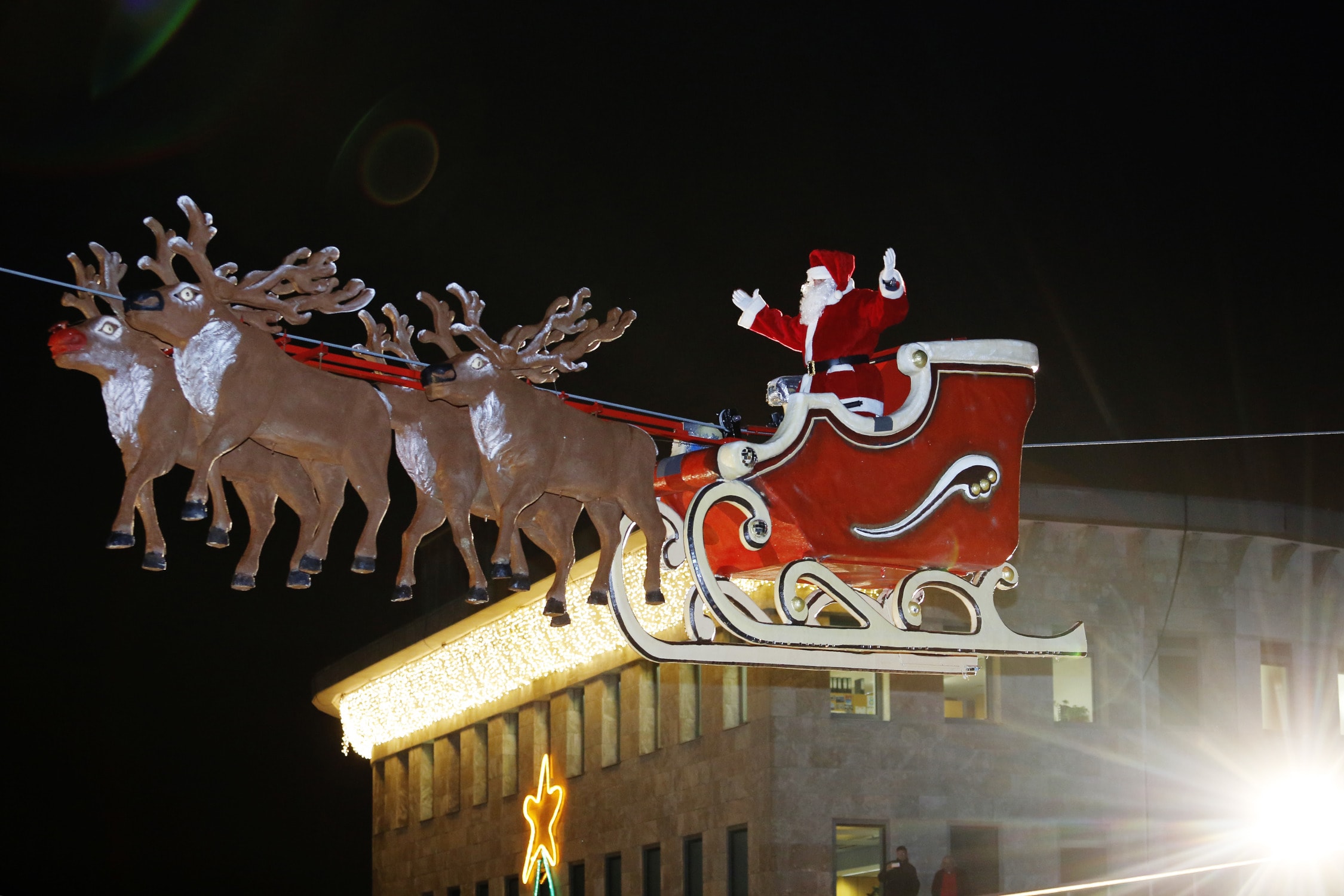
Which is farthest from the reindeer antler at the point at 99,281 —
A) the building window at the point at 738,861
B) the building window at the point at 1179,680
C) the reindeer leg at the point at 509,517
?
the building window at the point at 1179,680

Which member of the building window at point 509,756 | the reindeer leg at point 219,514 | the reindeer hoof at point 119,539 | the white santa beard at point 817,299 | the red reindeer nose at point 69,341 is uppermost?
the white santa beard at point 817,299

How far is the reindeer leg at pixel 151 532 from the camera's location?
7457mm

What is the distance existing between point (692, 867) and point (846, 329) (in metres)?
18.1

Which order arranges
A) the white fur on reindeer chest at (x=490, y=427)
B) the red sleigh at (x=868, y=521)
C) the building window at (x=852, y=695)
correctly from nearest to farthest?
the white fur on reindeer chest at (x=490, y=427) < the red sleigh at (x=868, y=521) < the building window at (x=852, y=695)

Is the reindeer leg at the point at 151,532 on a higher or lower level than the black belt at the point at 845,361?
lower

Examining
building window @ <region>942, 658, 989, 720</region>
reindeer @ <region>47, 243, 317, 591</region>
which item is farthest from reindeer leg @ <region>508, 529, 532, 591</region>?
building window @ <region>942, 658, 989, 720</region>

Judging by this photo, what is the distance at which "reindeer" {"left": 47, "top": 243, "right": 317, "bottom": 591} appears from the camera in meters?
7.39

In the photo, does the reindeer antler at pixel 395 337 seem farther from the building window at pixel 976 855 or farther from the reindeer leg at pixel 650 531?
the building window at pixel 976 855

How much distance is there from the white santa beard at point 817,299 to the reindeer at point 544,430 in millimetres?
1546

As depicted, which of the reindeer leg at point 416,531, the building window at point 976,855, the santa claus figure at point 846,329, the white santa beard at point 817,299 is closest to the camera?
the reindeer leg at point 416,531

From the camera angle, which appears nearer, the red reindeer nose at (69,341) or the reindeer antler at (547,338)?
the red reindeer nose at (69,341)

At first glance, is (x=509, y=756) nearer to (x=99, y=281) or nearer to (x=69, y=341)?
(x=99, y=281)

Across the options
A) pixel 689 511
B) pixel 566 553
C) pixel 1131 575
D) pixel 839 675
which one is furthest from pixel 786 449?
pixel 1131 575

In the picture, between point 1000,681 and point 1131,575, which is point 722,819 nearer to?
point 1000,681
